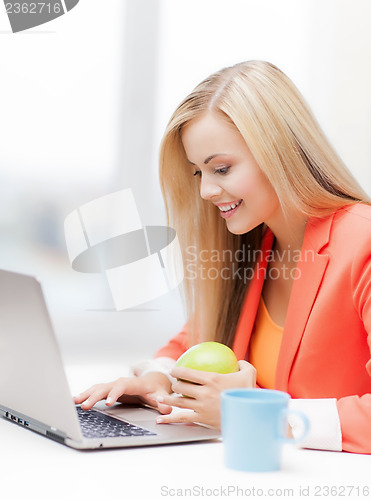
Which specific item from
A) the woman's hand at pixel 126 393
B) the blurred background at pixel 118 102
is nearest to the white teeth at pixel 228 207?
the woman's hand at pixel 126 393

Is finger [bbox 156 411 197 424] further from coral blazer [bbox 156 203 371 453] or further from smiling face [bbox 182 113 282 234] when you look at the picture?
smiling face [bbox 182 113 282 234]

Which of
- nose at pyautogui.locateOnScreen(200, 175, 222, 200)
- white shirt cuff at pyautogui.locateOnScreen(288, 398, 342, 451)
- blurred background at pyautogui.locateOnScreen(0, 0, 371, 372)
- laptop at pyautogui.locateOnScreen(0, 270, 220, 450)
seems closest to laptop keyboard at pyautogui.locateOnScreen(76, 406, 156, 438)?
laptop at pyautogui.locateOnScreen(0, 270, 220, 450)

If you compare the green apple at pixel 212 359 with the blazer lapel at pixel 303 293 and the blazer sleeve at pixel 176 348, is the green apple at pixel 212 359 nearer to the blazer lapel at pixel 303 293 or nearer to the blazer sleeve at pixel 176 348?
the blazer lapel at pixel 303 293

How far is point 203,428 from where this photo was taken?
3.59 ft

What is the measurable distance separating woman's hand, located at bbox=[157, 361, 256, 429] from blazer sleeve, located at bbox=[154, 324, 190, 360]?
541 millimetres

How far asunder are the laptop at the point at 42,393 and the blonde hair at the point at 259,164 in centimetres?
57

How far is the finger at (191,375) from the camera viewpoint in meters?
1.13

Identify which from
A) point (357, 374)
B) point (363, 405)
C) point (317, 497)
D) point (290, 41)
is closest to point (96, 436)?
point (317, 497)

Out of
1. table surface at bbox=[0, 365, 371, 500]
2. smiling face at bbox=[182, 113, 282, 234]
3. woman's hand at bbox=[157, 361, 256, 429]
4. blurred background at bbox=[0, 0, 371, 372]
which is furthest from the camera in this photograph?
blurred background at bbox=[0, 0, 371, 372]

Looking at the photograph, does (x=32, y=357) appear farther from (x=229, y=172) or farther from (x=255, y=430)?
(x=229, y=172)

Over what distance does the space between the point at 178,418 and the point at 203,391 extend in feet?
0.20

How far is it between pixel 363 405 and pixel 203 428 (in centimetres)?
26

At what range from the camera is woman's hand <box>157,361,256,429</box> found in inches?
43.3

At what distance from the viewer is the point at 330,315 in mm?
1387
